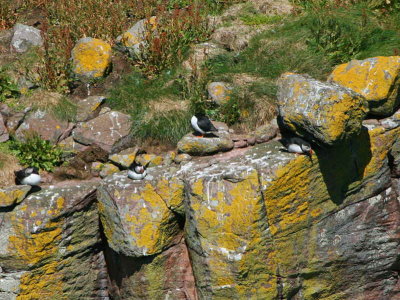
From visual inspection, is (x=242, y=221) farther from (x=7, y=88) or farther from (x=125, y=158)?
(x=7, y=88)

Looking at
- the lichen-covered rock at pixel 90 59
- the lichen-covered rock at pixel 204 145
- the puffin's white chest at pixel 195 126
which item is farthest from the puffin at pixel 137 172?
the lichen-covered rock at pixel 90 59

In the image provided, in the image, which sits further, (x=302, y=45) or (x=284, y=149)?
(x=302, y=45)

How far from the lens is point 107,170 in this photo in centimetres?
900

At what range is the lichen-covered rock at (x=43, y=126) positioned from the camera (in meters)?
9.79

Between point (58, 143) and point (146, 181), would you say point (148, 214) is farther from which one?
point (58, 143)

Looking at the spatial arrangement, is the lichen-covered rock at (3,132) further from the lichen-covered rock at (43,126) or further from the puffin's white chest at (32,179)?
the puffin's white chest at (32,179)

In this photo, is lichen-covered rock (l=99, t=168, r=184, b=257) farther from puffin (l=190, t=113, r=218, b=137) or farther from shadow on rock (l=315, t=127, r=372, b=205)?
shadow on rock (l=315, t=127, r=372, b=205)

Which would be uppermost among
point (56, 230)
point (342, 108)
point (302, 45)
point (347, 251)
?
point (342, 108)

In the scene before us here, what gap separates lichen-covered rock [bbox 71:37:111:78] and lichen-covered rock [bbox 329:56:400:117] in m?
5.02

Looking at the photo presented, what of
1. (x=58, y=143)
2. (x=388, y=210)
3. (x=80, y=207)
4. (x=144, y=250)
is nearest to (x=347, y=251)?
(x=388, y=210)

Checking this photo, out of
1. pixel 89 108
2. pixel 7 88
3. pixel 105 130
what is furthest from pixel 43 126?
pixel 7 88

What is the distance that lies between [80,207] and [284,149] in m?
3.39

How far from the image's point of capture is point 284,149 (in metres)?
8.26

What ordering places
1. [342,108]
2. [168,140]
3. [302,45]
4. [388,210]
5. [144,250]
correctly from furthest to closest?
1. [302,45]
2. [168,140]
3. [388,210]
4. [144,250]
5. [342,108]
